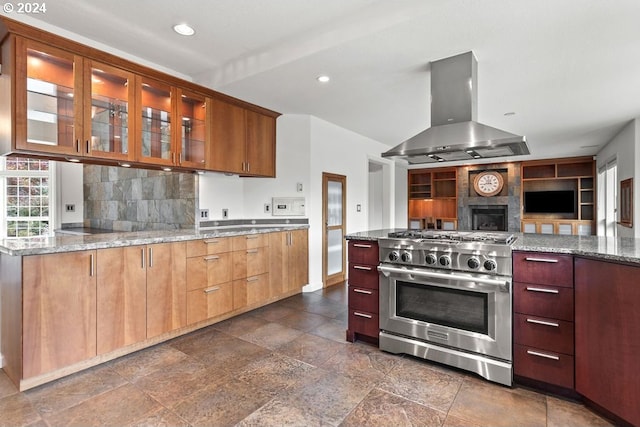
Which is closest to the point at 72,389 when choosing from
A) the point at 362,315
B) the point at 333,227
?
the point at 362,315

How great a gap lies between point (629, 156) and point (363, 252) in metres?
4.74

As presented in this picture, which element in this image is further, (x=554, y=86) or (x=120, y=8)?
(x=554, y=86)

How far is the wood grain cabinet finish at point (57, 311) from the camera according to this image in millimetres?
2078

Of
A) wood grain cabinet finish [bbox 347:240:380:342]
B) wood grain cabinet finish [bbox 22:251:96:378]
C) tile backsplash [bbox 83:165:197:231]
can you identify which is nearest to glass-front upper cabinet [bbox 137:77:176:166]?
tile backsplash [bbox 83:165:197:231]

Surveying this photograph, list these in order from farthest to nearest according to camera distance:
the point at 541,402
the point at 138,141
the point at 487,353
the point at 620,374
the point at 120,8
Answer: the point at 138,141 → the point at 120,8 → the point at 487,353 → the point at 541,402 → the point at 620,374

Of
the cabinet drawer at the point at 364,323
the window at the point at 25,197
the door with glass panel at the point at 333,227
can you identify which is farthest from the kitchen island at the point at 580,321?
the window at the point at 25,197

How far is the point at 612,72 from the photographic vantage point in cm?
306

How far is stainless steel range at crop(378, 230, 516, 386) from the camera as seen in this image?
2186 mm

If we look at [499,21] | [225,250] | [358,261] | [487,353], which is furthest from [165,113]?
[487,353]

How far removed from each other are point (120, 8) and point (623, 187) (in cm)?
685

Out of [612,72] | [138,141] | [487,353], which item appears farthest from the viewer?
[612,72]

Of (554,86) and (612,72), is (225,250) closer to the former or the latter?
(554,86)

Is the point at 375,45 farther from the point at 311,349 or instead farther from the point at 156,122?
the point at 311,349

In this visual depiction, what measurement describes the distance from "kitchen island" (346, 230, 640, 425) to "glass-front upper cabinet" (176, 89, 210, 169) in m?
2.92
